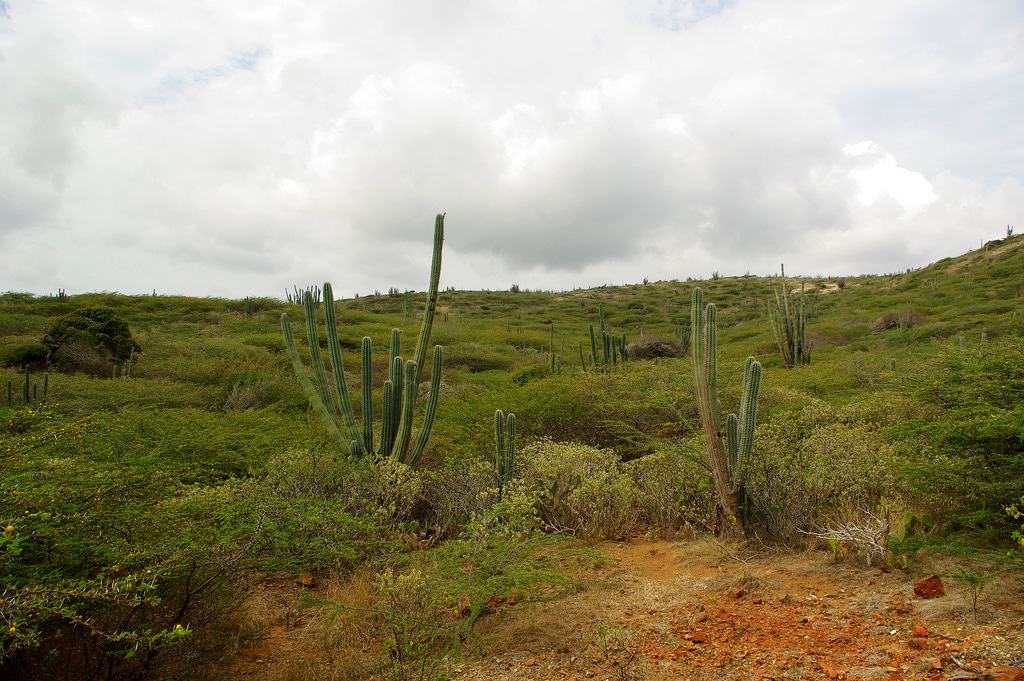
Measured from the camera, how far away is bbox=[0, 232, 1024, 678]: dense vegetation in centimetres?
377

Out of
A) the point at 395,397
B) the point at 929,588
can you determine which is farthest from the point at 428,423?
the point at 929,588

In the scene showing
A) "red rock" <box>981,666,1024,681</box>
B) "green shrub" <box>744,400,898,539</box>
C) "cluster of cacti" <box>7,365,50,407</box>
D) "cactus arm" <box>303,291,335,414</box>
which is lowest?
"red rock" <box>981,666,1024,681</box>

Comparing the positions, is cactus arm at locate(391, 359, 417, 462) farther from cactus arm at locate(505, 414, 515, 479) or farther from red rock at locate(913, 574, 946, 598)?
red rock at locate(913, 574, 946, 598)

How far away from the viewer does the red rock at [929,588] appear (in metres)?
4.30

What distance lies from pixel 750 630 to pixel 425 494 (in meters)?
4.37

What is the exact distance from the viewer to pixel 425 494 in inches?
304

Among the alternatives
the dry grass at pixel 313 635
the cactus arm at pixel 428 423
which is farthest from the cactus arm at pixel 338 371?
the dry grass at pixel 313 635

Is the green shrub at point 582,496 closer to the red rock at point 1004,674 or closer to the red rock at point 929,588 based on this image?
the red rock at point 929,588

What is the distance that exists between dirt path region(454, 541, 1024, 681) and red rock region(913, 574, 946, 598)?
0.23 ft

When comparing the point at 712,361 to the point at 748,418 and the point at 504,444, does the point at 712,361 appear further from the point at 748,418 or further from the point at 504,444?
the point at 504,444

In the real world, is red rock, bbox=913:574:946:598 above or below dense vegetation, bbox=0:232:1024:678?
below

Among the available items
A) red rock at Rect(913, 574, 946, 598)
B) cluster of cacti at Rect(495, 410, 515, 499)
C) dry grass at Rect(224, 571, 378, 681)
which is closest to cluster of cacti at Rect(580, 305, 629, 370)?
cluster of cacti at Rect(495, 410, 515, 499)

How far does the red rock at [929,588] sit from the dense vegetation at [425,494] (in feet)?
1.23

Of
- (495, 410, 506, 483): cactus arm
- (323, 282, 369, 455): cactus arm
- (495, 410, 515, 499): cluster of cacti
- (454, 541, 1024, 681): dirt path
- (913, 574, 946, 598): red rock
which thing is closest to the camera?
(454, 541, 1024, 681): dirt path
